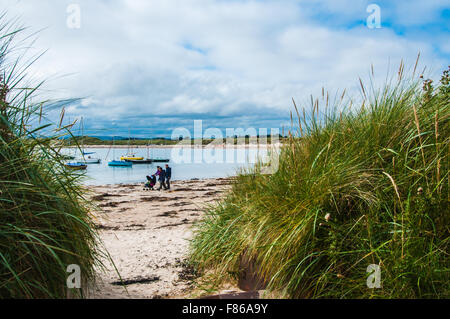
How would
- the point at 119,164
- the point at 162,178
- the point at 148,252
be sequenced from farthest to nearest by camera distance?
the point at 119,164
the point at 162,178
the point at 148,252

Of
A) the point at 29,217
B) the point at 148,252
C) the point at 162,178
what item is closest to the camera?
the point at 29,217

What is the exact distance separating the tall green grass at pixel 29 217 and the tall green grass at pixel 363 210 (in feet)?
5.74

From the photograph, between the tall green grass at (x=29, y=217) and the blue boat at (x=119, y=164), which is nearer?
the tall green grass at (x=29, y=217)

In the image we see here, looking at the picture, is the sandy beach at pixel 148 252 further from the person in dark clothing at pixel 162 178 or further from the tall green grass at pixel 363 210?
the person in dark clothing at pixel 162 178

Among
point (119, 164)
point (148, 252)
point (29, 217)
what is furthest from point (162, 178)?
point (119, 164)

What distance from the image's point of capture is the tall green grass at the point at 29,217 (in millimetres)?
2455

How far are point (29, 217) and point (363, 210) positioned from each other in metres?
2.89

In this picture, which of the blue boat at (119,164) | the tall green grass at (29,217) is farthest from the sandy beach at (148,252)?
the blue boat at (119,164)

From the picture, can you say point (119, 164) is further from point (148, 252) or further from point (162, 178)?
point (148, 252)

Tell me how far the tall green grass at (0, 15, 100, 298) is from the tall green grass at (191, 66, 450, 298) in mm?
1749

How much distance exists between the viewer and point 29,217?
2.62m

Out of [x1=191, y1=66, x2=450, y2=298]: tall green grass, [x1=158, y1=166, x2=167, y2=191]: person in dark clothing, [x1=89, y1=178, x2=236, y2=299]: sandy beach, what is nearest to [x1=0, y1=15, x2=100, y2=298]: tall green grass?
[x1=89, y1=178, x2=236, y2=299]: sandy beach

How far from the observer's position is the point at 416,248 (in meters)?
2.62
